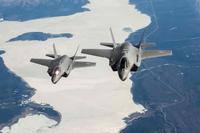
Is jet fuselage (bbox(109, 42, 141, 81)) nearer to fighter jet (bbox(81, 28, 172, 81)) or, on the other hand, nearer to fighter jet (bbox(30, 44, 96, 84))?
fighter jet (bbox(81, 28, 172, 81))

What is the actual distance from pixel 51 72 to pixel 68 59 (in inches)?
230

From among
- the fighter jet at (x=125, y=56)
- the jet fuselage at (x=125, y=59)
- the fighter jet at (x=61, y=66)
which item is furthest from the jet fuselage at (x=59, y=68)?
the jet fuselage at (x=125, y=59)

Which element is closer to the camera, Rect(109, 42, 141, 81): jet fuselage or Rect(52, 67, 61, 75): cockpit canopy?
Rect(109, 42, 141, 81): jet fuselage

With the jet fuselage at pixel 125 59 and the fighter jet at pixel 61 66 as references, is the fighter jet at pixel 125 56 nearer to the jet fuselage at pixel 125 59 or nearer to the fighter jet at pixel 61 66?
the jet fuselage at pixel 125 59

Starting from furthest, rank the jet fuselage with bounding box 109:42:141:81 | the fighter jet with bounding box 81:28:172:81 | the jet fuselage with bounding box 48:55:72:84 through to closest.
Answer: the jet fuselage with bounding box 48:55:72:84, the fighter jet with bounding box 81:28:172:81, the jet fuselage with bounding box 109:42:141:81

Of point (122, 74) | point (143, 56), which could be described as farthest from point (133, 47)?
point (122, 74)

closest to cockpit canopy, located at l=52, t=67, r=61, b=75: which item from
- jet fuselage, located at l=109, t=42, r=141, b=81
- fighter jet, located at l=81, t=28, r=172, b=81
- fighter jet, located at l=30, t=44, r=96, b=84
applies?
fighter jet, located at l=30, t=44, r=96, b=84

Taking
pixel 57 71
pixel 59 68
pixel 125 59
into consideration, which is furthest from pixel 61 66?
pixel 125 59

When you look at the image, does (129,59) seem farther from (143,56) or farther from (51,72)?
(51,72)

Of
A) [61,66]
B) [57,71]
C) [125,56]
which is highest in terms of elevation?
[125,56]

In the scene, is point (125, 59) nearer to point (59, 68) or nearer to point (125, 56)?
point (125, 56)

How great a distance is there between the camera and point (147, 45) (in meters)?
122

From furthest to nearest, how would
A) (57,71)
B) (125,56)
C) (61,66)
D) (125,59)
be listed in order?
(125,56), (61,66), (125,59), (57,71)

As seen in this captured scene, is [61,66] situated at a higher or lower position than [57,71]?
higher
